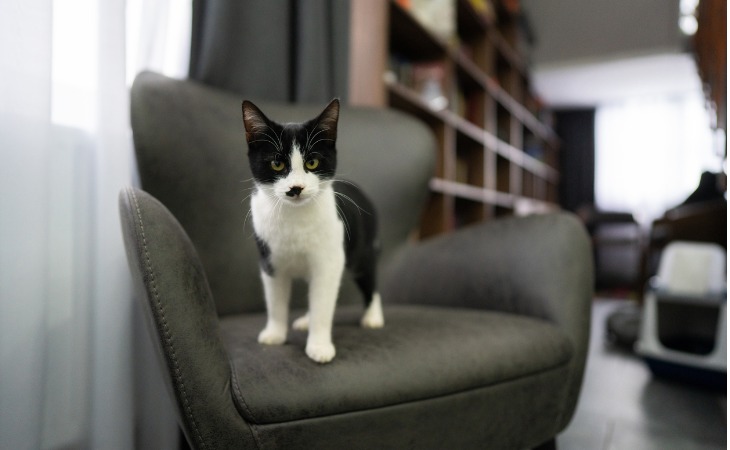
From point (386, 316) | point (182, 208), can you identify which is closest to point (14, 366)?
point (182, 208)

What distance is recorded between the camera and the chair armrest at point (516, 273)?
0.95 m

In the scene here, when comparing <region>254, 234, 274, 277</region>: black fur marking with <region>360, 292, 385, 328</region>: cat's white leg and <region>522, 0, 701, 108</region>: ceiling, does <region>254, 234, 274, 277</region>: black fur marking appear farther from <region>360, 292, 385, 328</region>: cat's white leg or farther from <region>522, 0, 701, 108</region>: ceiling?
<region>522, 0, 701, 108</region>: ceiling

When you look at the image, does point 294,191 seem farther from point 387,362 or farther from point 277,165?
point 387,362

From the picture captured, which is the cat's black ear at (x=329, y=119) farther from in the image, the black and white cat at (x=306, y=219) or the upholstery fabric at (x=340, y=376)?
the upholstery fabric at (x=340, y=376)

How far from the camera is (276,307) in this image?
774 millimetres

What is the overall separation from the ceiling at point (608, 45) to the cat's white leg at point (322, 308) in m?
3.70

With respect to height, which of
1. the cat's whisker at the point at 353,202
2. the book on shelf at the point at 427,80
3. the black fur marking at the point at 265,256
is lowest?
the black fur marking at the point at 265,256

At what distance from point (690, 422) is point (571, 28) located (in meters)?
3.36

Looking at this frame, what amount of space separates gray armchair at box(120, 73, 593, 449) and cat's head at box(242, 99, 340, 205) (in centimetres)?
14

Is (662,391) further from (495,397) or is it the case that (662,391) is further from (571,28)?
(571,28)

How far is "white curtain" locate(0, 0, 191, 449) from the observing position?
0.77m

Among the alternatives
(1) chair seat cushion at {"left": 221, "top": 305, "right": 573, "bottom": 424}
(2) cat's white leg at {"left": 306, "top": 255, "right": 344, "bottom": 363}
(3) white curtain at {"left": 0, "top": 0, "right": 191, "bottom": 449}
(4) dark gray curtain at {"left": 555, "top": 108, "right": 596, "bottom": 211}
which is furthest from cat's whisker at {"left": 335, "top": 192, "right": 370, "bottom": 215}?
(4) dark gray curtain at {"left": 555, "top": 108, "right": 596, "bottom": 211}

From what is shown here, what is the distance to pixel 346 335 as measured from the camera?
81cm

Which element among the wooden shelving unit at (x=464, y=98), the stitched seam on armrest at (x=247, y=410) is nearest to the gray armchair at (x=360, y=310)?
the stitched seam on armrest at (x=247, y=410)
